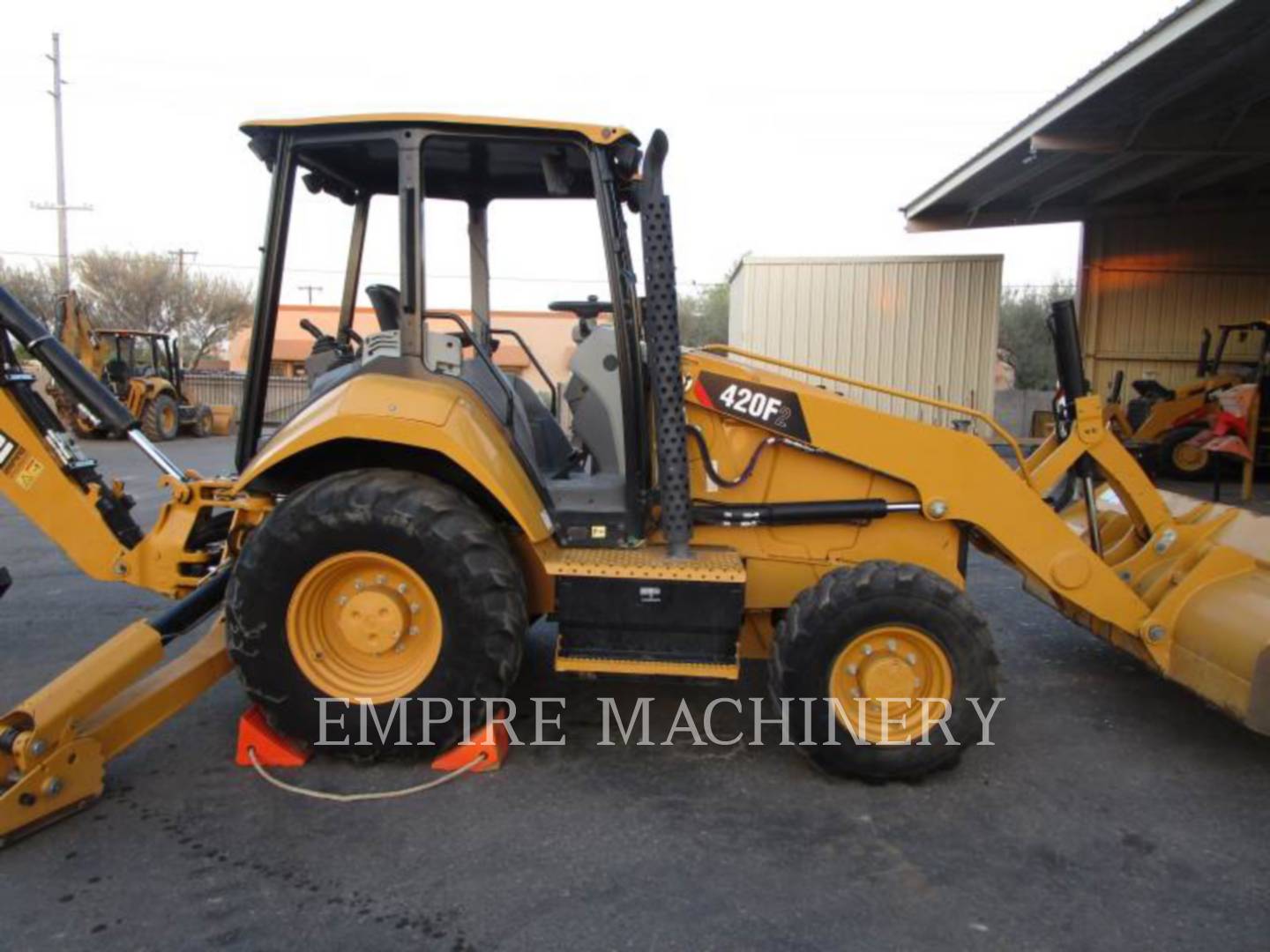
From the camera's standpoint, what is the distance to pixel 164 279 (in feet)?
114

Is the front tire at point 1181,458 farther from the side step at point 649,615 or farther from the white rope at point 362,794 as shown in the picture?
the white rope at point 362,794

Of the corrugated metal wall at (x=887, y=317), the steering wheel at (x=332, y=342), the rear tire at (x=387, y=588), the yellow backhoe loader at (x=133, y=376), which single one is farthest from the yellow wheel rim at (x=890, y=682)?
the yellow backhoe loader at (x=133, y=376)

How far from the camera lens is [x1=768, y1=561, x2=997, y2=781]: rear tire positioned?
3.42m

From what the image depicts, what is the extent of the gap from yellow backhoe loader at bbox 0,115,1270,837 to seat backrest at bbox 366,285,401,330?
0.06 ft

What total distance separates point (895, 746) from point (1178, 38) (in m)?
7.82

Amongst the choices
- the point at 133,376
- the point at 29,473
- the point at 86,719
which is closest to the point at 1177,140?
the point at 29,473

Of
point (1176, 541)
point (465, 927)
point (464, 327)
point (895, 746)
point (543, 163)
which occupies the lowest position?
point (465, 927)

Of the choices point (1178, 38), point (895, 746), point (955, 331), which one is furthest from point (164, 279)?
point (895, 746)

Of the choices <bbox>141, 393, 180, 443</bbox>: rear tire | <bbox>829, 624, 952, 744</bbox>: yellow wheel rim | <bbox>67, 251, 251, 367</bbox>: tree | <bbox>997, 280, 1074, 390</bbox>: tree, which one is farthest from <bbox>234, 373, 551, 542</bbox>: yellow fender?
<bbox>67, 251, 251, 367</bbox>: tree

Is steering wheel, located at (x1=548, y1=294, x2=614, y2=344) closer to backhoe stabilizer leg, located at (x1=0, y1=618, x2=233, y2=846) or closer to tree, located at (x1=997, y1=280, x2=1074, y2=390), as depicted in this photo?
backhoe stabilizer leg, located at (x1=0, y1=618, x2=233, y2=846)

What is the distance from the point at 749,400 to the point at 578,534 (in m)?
0.92

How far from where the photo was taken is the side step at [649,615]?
138 inches

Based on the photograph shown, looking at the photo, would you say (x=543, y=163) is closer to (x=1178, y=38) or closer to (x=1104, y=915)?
(x=1104, y=915)

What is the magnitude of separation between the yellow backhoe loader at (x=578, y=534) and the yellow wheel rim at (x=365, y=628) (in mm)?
11
